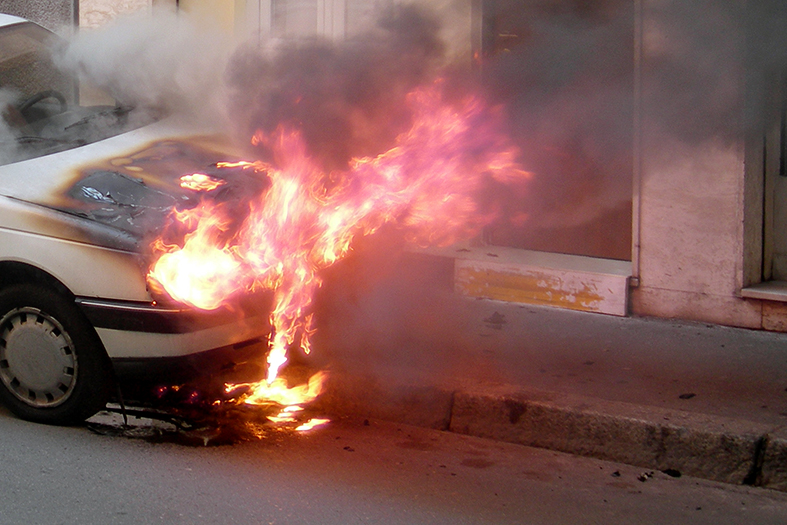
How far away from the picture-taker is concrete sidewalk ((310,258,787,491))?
394 cm

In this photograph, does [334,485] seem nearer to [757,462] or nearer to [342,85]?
[757,462]

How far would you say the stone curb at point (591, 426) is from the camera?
3.80 metres

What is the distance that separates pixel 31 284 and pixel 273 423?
1313mm

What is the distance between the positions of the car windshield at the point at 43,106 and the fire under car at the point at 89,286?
13cm

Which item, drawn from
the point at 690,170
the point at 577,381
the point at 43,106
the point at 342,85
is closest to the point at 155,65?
the point at 43,106

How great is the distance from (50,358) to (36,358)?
0.08 m

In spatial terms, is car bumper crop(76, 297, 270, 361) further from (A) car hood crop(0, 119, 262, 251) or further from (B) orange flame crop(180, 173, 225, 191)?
(B) orange flame crop(180, 173, 225, 191)

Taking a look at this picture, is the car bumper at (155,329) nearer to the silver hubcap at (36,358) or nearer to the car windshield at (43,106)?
the silver hubcap at (36,358)

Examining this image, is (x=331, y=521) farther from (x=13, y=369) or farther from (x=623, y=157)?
(x=623, y=157)

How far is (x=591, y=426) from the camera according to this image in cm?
412

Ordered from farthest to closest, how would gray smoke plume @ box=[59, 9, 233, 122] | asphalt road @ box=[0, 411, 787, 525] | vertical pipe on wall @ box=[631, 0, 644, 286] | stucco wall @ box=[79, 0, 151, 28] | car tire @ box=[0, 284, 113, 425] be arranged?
stucco wall @ box=[79, 0, 151, 28]
vertical pipe on wall @ box=[631, 0, 644, 286]
gray smoke plume @ box=[59, 9, 233, 122]
car tire @ box=[0, 284, 113, 425]
asphalt road @ box=[0, 411, 787, 525]

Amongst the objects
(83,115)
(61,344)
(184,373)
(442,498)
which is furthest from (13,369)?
(442,498)

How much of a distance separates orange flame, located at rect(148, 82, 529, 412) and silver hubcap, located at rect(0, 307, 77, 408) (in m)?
0.63

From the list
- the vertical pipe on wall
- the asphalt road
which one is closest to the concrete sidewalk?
the asphalt road
